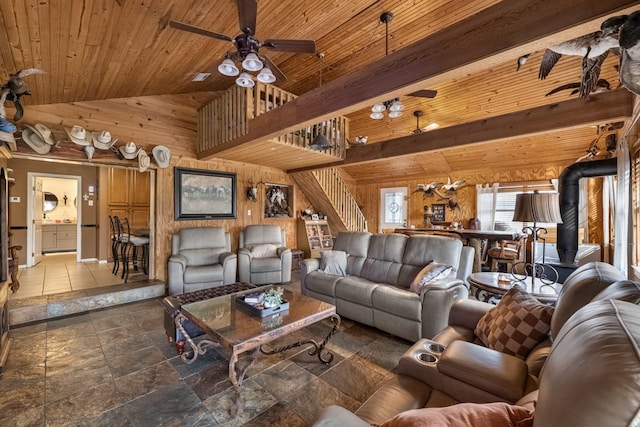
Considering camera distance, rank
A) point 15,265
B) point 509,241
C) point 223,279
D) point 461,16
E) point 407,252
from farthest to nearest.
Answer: point 509,241, point 223,279, point 15,265, point 407,252, point 461,16

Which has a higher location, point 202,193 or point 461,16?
point 461,16

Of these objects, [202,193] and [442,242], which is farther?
[202,193]

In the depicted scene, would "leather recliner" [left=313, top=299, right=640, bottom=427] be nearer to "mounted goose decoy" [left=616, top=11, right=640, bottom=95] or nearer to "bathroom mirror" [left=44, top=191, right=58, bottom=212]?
"mounted goose decoy" [left=616, top=11, right=640, bottom=95]

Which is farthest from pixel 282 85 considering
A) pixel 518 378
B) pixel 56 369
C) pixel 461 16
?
pixel 518 378

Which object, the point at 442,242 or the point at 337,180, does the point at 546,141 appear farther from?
the point at 337,180

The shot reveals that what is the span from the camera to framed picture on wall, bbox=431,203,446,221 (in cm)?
707

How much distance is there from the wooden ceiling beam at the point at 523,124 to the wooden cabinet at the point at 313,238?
9.01 feet

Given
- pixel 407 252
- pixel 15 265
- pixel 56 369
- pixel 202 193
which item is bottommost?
pixel 56 369

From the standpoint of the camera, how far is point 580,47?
1435 millimetres

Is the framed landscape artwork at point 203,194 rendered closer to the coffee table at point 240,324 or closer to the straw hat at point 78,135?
the straw hat at point 78,135

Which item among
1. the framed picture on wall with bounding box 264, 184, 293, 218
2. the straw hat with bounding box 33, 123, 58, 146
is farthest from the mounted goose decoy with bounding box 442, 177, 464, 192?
the straw hat with bounding box 33, 123, 58, 146

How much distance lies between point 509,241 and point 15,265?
8.23 m

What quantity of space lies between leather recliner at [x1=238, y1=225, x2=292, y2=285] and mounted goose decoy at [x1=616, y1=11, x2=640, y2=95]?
4682 mm

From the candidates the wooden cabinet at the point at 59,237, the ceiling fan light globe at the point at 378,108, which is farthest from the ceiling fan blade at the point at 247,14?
the wooden cabinet at the point at 59,237
